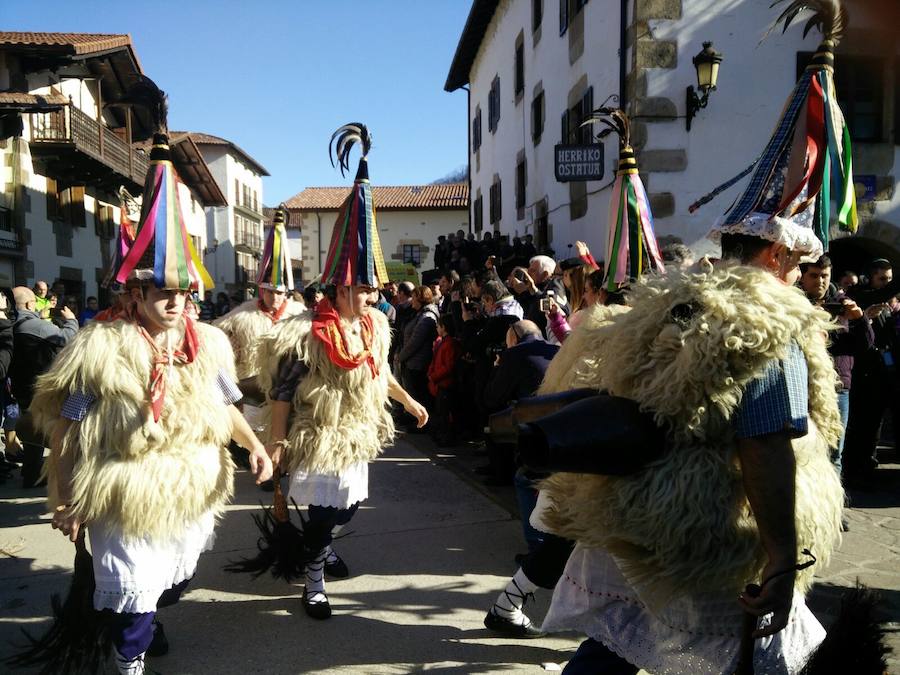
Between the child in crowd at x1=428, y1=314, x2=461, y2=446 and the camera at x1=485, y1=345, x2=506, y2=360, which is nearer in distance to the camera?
the camera at x1=485, y1=345, x2=506, y2=360

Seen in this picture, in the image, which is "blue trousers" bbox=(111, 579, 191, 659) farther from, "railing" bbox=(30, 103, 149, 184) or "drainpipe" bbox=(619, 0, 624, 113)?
"railing" bbox=(30, 103, 149, 184)

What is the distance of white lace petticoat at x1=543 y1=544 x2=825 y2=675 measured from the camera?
184cm

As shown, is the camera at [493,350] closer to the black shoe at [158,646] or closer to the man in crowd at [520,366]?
the man in crowd at [520,366]

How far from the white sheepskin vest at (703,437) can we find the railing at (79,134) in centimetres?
1824

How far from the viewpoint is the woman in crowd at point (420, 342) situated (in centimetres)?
A: 888

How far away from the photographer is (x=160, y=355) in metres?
2.76

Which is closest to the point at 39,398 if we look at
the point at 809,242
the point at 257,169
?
the point at 809,242

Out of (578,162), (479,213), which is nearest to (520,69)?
(479,213)

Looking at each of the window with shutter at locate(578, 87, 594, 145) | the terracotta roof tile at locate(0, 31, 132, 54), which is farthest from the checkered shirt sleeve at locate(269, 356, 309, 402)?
the terracotta roof tile at locate(0, 31, 132, 54)

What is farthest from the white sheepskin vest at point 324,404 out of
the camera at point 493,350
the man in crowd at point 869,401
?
the man in crowd at point 869,401

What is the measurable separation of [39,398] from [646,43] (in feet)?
29.6

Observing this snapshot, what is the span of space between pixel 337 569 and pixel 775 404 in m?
3.24

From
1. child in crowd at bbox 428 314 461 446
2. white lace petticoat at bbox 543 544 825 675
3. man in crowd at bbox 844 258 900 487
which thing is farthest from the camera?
child in crowd at bbox 428 314 461 446

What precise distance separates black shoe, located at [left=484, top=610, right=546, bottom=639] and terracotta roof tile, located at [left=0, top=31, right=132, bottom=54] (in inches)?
812
